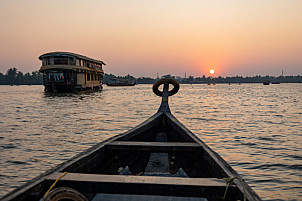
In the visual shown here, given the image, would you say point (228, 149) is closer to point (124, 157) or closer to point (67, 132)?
point (124, 157)

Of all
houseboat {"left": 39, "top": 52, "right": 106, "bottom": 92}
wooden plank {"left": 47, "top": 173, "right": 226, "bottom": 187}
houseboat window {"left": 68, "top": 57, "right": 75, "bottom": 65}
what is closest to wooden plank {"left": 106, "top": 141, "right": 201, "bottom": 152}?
wooden plank {"left": 47, "top": 173, "right": 226, "bottom": 187}

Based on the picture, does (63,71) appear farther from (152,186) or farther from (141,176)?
(152,186)

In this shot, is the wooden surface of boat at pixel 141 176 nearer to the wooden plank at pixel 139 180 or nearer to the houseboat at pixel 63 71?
the wooden plank at pixel 139 180

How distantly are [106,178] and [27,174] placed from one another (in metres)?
4.14

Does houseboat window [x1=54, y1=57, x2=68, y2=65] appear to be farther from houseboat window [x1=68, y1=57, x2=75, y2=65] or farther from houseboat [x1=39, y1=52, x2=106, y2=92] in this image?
houseboat window [x1=68, y1=57, x2=75, y2=65]

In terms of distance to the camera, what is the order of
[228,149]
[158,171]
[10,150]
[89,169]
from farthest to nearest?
[228,149]
[10,150]
[158,171]
[89,169]

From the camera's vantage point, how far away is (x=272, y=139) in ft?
31.6

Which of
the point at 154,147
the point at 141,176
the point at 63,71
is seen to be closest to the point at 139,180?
the point at 141,176


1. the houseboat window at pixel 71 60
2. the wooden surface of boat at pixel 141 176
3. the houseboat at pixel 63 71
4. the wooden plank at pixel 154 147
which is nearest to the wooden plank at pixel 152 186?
the wooden surface of boat at pixel 141 176

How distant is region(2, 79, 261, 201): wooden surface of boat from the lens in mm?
2264

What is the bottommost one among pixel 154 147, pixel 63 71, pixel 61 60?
pixel 154 147

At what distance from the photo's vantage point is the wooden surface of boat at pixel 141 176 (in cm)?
226

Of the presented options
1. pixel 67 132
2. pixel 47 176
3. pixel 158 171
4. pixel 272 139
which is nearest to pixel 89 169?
pixel 47 176

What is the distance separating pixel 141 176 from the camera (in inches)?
99.1
